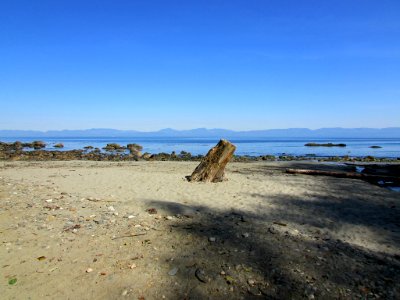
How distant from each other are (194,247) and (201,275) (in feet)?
3.48

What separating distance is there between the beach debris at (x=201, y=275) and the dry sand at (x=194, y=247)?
2 centimetres

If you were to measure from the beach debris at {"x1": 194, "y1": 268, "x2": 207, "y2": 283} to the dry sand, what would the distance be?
0.05 ft

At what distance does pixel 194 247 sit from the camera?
20.0 feet

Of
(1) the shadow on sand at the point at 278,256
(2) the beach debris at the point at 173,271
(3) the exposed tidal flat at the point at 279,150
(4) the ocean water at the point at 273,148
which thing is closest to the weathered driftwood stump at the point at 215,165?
(1) the shadow on sand at the point at 278,256

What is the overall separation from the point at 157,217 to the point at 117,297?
3.41 m

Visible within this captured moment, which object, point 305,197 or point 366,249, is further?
point 305,197

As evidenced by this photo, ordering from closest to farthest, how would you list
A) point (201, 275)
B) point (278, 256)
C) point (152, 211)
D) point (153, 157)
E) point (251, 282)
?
point (251, 282)
point (201, 275)
point (278, 256)
point (152, 211)
point (153, 157)

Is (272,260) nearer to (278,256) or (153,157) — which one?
(278,256)

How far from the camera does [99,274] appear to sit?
5.11 meters

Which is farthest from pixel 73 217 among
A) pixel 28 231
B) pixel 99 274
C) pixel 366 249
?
pixel 366 249

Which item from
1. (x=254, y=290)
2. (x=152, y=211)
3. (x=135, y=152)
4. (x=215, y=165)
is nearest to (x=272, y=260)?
(x=254, y=290)

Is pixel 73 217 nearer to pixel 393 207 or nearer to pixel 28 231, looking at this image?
pixel 28 231

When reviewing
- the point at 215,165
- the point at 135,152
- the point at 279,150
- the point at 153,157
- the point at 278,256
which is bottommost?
the point at 279,150

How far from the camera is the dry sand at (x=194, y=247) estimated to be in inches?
187
